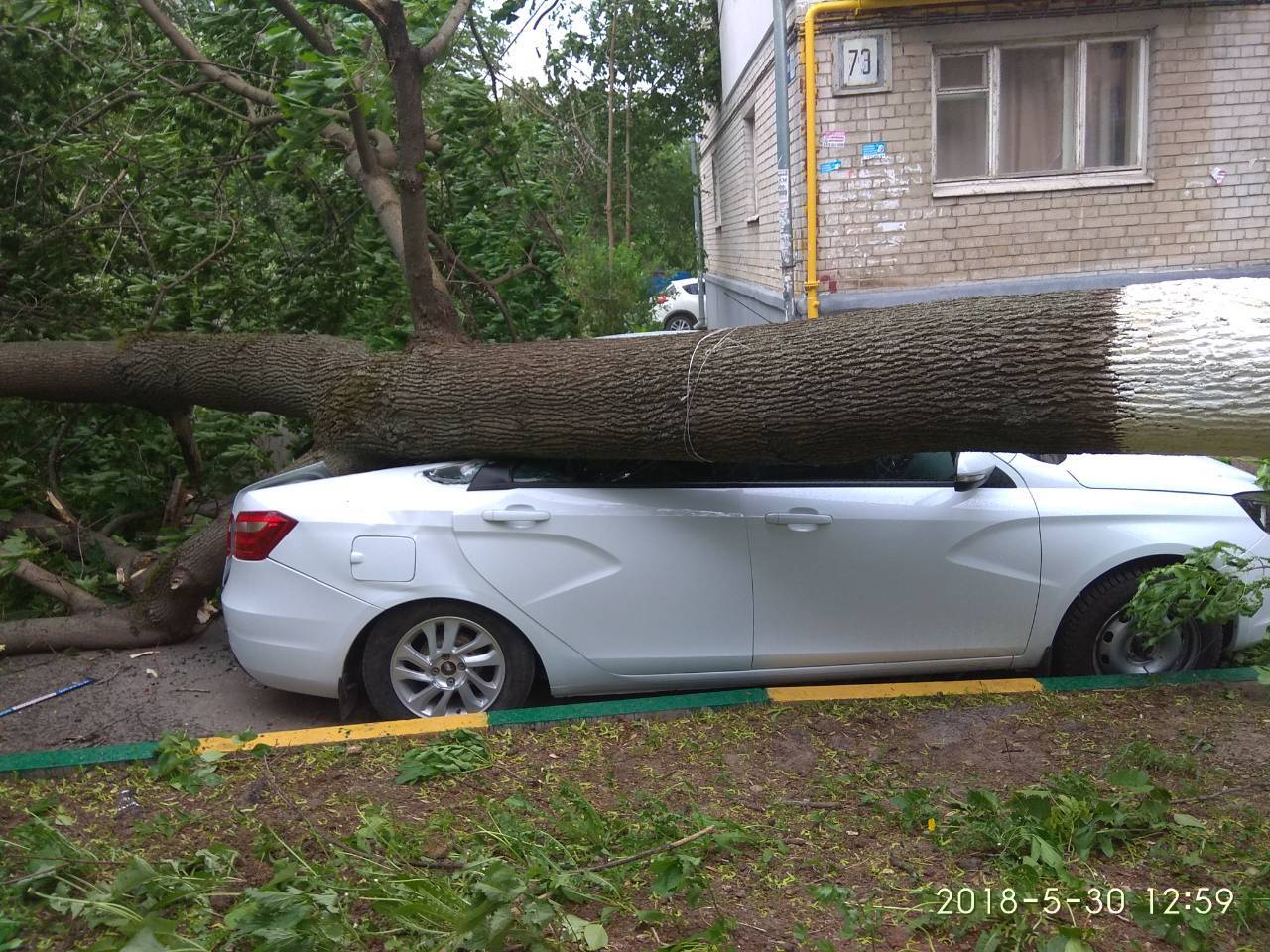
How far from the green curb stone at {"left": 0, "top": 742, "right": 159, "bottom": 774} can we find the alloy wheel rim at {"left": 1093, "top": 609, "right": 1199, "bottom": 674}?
4024 mm

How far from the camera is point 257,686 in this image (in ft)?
→ 18.5

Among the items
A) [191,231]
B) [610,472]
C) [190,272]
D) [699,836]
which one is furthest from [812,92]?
[699,836]

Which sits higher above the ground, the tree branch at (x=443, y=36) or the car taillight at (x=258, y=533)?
the tree branch at (x=443, y=36)

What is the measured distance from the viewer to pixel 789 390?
177 inches

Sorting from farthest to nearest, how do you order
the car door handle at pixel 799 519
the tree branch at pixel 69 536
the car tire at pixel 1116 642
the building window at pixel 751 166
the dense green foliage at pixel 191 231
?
the building window at pixel 751 166 < the dense green foliage at pixel 191 231 < the tree branch at pixel 69 536 < the car tire at pixel 1116 642 < the car door handle at pixel 799 519

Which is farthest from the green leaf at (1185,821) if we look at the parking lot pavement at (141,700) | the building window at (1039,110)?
the building window at (1039,110)

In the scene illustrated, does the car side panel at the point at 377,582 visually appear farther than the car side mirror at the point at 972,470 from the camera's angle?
No

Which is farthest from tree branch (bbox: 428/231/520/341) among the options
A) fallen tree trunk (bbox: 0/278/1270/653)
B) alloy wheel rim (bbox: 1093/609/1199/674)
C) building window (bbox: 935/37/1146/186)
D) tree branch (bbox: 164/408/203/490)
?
alloy wheel rim (bbox: 1093/609/1199/674)

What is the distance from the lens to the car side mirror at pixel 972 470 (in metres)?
4.97

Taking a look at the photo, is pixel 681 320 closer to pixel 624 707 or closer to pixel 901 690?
pixel 901 690

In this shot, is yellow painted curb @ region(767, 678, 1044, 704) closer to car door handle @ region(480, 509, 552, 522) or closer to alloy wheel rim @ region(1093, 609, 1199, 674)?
alloy wheel rim @ region(1093, 609, 1199, 674)

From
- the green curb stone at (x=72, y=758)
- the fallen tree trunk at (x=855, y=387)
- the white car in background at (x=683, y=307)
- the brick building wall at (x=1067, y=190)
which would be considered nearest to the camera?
the fallen tree trunk at (x=855, y=387)

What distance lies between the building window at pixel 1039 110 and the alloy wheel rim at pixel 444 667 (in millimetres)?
7221

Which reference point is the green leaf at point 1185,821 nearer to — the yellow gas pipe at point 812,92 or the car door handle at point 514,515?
the car door handle at point 514,515
